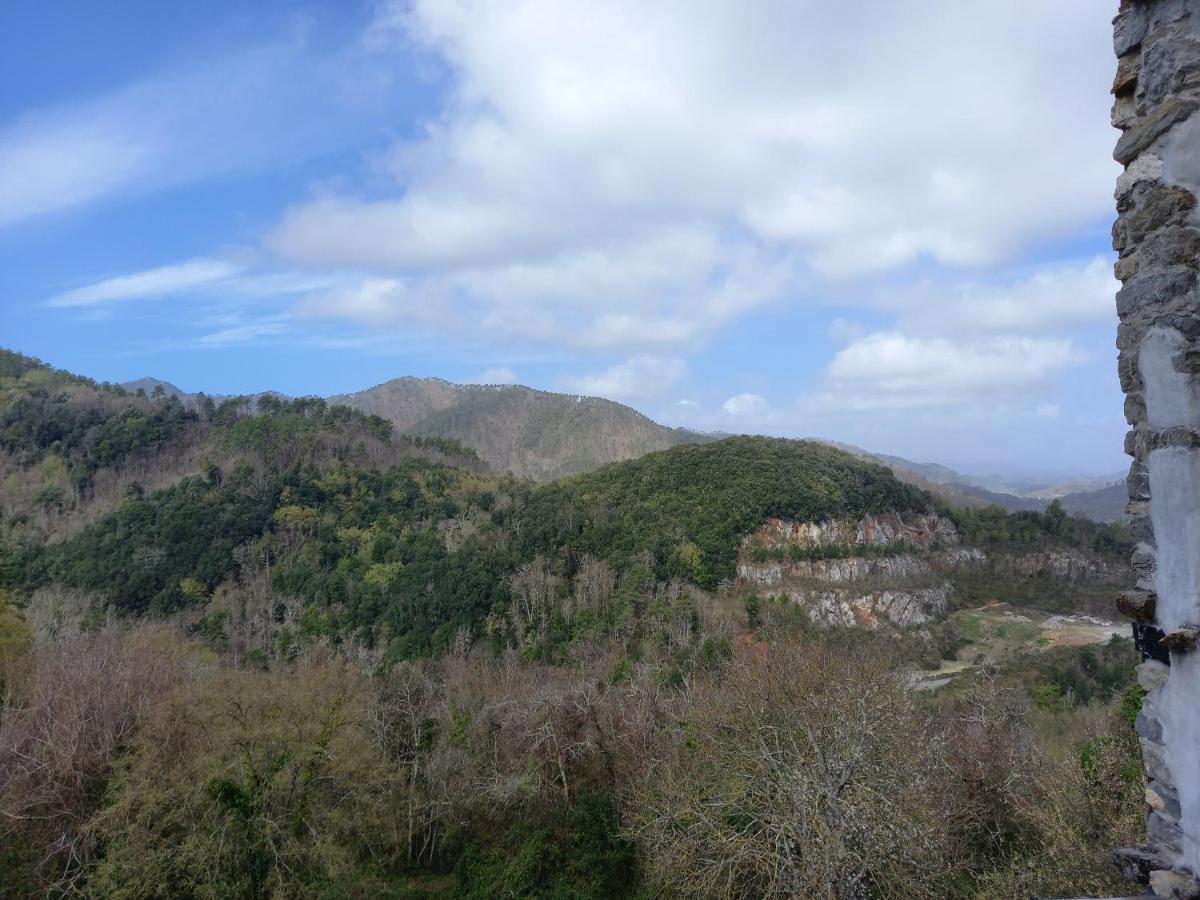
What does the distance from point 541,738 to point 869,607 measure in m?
31.7

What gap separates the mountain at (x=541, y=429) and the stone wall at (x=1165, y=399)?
119 m

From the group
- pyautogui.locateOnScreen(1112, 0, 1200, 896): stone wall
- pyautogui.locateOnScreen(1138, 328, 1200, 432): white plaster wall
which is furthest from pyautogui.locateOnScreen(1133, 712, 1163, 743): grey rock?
pyautogui.locateOnScreen(1138, 328, 1200, 432): white plaster wall

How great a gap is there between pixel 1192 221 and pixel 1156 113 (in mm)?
595

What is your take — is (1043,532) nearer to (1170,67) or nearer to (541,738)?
(541,738)

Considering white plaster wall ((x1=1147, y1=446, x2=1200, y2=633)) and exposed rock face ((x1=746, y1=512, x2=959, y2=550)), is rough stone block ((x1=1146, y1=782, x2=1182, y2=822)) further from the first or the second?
exposed rock face ((x1=746, y1=512, x2=959, y2=550))

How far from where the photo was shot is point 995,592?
5106 centimetres

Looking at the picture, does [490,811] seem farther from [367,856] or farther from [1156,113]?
[1156,113]

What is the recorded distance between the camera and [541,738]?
18547 mm

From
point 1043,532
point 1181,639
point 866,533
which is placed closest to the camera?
point 1181,639

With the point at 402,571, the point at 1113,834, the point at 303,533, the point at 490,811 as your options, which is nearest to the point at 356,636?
the point at 402,571

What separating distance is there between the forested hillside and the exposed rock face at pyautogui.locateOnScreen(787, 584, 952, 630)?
2.36 meters

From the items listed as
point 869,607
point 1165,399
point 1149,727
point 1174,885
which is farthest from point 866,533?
point 1165,399

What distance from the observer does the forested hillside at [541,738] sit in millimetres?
9492

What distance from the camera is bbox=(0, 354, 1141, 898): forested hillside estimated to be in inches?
374
